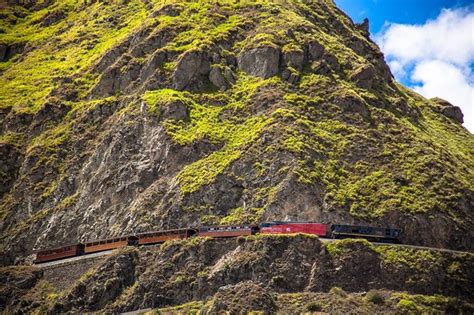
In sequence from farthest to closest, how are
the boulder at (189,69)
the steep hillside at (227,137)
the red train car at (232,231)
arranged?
the boulder at (189,69)
the steep hillside at (227,137)
the red train car at (232,231)

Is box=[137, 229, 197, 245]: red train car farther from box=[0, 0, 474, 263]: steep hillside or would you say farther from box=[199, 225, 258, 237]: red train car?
box=[0, 0, 474, 263]: steep hillside

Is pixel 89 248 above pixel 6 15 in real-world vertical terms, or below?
below

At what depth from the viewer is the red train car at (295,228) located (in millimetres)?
81750

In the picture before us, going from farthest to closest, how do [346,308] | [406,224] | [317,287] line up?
[406,224] < [317,287] < [346,308]

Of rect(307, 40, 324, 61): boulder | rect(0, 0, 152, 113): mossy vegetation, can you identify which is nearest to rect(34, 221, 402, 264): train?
rect(307, 40, 324, 61): boulder

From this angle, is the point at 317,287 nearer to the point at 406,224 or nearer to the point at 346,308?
the point at 346,308

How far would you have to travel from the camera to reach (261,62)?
383 ft

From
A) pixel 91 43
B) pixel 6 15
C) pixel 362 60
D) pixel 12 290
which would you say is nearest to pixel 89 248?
pixel 12 290

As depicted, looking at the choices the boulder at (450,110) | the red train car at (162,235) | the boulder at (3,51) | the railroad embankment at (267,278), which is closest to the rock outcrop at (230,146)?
the railroad embankment at (267,278)

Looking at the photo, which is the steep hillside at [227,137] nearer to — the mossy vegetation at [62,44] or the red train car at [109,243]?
the mossy vegetation at [62,44]

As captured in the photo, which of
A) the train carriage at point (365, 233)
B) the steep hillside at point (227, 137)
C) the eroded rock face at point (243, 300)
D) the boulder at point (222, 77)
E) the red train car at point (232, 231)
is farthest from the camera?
the boulder at point (222, 77)

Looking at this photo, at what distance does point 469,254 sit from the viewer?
262 feet

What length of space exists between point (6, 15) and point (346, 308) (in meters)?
162

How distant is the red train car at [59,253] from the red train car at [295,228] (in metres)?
27.3
